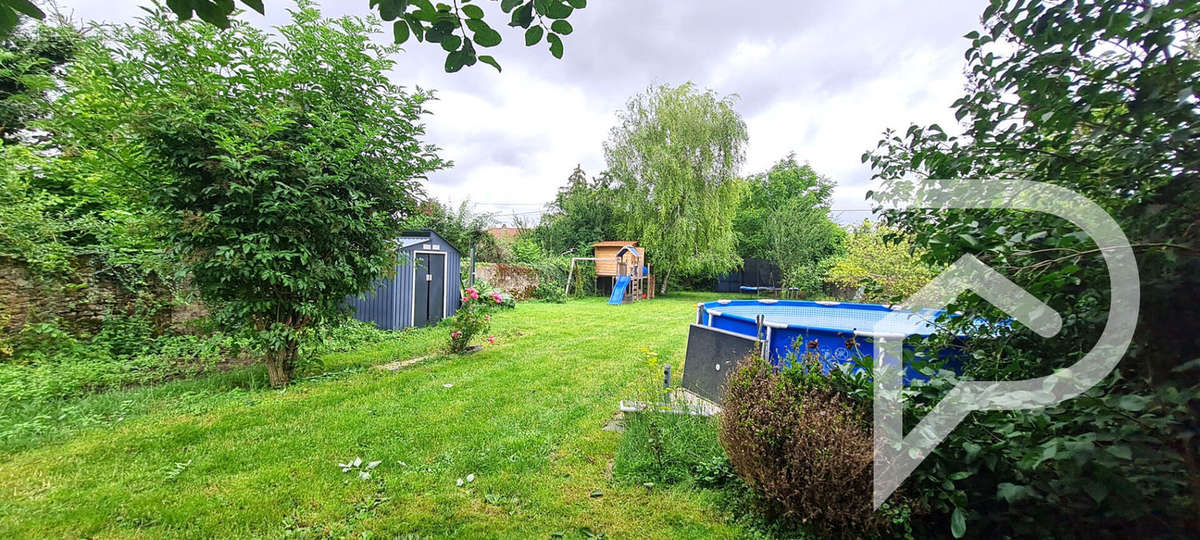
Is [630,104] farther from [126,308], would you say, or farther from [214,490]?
[214,490]

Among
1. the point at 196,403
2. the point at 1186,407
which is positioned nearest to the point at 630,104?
the point at 196,403

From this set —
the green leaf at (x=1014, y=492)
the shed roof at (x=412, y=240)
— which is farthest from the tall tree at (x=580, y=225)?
the green leaf at (x=1014, y=492)

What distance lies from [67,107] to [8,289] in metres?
2.20

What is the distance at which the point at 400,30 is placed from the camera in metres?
1.47

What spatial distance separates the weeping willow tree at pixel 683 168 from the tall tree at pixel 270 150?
1233 cm

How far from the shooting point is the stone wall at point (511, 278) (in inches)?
539

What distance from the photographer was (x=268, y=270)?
12.8ft

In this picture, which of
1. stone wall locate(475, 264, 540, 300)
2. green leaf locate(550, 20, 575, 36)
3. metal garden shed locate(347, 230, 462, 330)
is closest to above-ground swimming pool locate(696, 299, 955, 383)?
green leaf locate(550, 20, 575, 36)

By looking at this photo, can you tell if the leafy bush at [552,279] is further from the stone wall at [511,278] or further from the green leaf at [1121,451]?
the green leaf at [1121,451]

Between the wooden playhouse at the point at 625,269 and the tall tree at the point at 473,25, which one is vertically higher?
the tall tree at the point at 473,25

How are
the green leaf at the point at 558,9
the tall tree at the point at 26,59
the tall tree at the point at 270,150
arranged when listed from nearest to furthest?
the green leaf at the point at 558,9, the tall tree at the point at 270,150, the tall tree at the point at 26,59

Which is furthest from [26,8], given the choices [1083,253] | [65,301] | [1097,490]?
[65,301]

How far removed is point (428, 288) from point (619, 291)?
753cm

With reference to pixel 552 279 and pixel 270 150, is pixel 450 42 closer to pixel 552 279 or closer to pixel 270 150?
pixel 270 150
